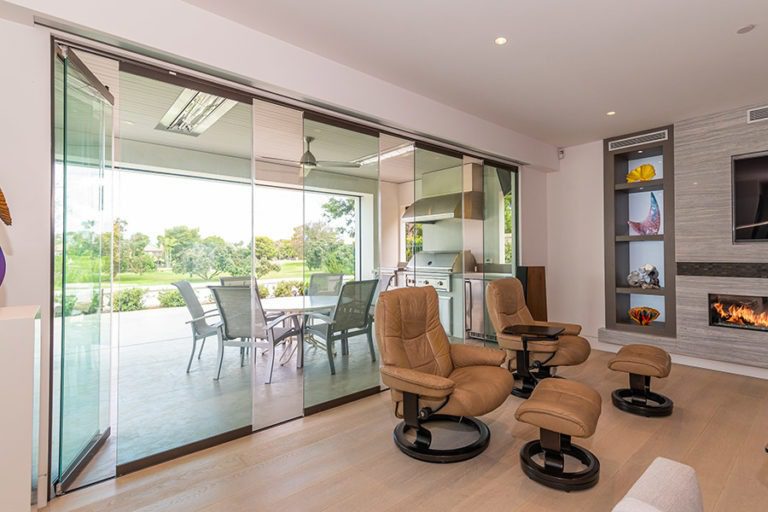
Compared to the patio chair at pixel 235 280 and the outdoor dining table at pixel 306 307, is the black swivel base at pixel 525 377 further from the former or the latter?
the patio chair at pixel 235 280

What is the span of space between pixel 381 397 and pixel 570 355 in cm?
180

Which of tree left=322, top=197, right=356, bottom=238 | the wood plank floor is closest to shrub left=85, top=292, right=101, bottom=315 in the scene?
the wood plank floor

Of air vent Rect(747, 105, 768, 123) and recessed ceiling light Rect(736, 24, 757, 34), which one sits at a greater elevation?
recessed ceiling light Rect(736, 24, 757, 34)

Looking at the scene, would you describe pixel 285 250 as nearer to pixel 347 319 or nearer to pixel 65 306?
pixel 347 319

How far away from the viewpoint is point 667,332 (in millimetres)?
4855

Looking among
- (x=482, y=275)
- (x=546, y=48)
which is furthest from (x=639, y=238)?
(x=546, y=48)

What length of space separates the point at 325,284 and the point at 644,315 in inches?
166

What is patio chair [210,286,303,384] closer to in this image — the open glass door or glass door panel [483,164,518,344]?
the open glass door

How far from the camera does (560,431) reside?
2.22 metres

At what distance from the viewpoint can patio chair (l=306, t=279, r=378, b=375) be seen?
3639 millimetres

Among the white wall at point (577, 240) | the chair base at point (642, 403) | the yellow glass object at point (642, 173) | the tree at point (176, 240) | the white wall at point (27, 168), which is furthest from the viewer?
the white wall at point (577, 240)

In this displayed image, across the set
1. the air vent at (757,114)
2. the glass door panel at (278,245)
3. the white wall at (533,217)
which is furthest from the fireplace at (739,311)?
the glass door panel at (278,245)

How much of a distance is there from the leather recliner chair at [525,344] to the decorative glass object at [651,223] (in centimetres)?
218

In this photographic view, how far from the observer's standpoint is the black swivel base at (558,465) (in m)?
2.23
